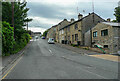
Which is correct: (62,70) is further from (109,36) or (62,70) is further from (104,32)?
(104,32)

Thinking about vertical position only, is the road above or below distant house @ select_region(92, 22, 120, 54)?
below

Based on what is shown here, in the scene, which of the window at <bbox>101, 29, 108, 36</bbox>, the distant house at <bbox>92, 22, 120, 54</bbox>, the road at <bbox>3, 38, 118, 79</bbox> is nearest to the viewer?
the road at <bbox>3, 38, 118, 79</bbox>

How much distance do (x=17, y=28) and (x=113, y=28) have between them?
56.8ft

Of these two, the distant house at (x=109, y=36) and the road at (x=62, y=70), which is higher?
the distant house at (x=109, y=36)

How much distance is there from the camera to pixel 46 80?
5.57 m

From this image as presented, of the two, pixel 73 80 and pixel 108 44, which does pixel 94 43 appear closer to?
pixel 108 44

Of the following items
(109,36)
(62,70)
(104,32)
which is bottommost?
(62,70)

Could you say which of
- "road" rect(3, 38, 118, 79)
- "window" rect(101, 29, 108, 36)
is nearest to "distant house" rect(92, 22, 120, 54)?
"window" rect(101, 29, 108, 36)

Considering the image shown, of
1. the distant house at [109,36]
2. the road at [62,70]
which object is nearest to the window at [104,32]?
the distant house at [109,36]

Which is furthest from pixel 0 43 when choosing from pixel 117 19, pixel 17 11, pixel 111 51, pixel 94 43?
pixel 117 19

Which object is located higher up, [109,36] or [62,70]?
[109,36]

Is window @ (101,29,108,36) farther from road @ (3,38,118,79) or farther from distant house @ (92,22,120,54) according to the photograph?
road @ (3,38,118,79)

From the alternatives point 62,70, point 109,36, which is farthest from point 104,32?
point 62,70

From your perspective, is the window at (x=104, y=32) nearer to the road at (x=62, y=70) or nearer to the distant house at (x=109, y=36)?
the distant house at (x=109, y=36)
